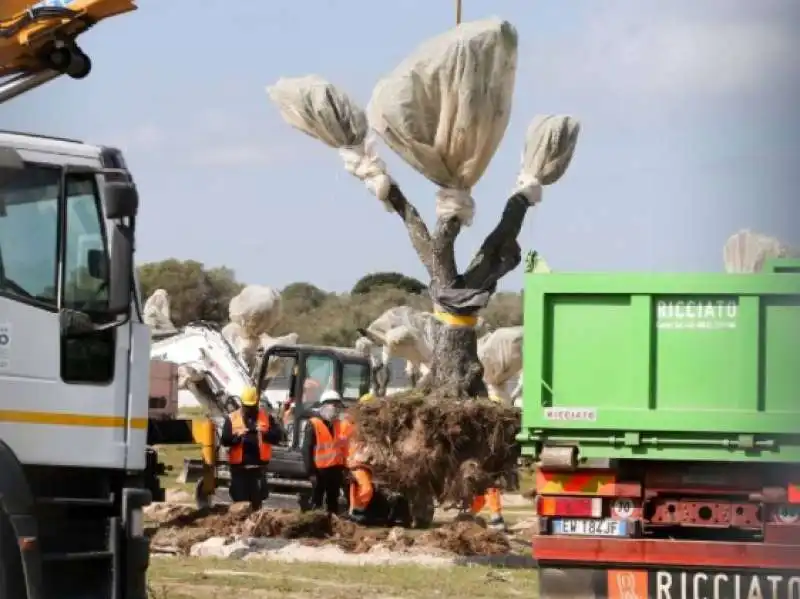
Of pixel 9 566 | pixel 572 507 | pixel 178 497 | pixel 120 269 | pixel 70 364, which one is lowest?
pixel 178 497

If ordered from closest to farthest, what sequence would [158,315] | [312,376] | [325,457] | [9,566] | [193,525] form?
[9,566] → [193,525] → [325,457] → [312,376] → [158,315]

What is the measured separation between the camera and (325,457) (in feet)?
66.3

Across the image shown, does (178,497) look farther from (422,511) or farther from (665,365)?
(665,365)

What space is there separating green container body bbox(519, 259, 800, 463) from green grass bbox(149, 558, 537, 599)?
3.05 meters

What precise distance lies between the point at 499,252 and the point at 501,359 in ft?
60.2

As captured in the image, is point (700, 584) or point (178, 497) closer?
point (700, 584)

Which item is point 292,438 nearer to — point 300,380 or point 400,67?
point 300,380

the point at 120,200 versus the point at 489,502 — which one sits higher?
the point at 120,200

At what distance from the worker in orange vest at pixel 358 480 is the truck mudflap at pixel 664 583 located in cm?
695

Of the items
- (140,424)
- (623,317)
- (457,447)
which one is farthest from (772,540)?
(457,447)

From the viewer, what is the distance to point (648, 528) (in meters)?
11.6

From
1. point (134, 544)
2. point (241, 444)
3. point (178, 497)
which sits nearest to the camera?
point (134, 544)

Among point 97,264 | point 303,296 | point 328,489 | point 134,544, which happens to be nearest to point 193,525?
point 328,489

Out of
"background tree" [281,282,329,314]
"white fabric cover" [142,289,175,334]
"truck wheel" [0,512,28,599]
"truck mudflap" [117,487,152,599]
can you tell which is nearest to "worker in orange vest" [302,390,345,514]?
"truck mudflap" [117,487,152,599]
